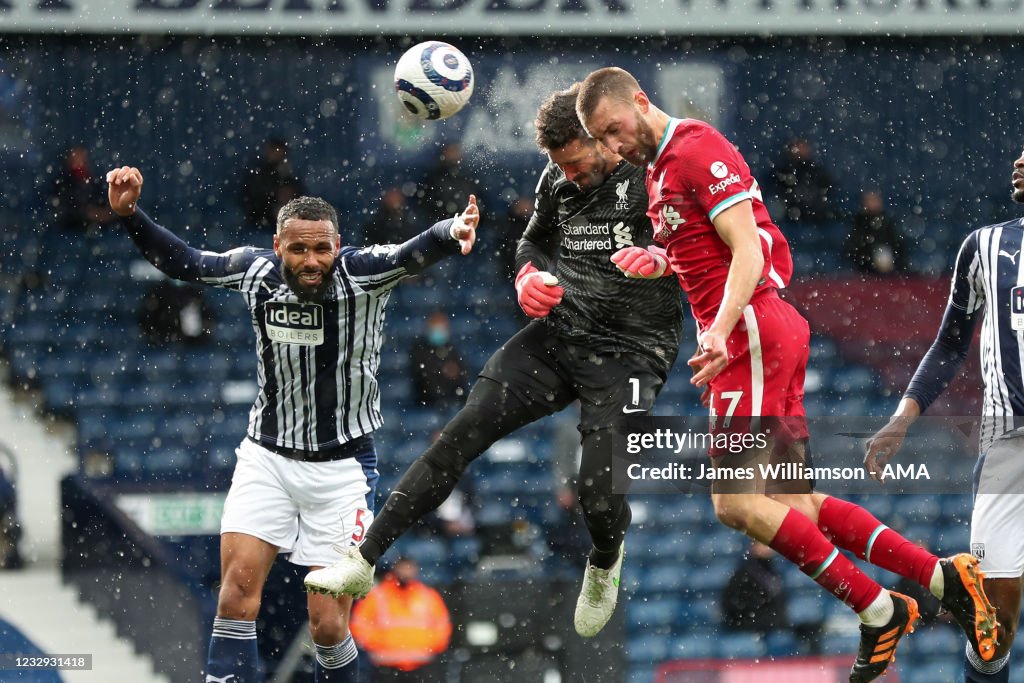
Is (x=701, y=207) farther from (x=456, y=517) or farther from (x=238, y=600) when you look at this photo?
(x=456, y=517)

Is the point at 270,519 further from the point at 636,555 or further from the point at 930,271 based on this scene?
the point at 930,271

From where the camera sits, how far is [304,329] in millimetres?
5996

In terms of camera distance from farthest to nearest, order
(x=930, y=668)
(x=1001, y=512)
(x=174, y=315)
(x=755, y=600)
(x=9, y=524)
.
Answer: (x=174, y=315), (x=930, y=668), (x=755, y=600), (x=9, y=524), (x=1001, y=512)

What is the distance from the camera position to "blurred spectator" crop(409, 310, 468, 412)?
451 inches

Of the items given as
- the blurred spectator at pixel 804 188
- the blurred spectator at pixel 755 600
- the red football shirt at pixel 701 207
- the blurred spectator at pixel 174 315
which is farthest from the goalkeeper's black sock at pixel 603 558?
the blurred spectator at pixel 804 188

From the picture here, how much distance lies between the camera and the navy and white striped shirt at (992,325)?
18.3 feet

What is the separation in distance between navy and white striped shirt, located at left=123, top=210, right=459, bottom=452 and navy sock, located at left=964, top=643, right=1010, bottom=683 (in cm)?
282

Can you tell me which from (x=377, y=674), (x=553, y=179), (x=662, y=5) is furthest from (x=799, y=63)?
(x=553, y=179)

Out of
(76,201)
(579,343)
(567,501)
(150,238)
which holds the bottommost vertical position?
(567,501)

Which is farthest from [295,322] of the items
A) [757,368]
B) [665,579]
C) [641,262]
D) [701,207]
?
[665,579]

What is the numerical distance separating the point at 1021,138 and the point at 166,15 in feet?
28.6

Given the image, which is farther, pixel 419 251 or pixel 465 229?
pixel 419 251

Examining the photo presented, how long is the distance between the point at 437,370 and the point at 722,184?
6.84 metres

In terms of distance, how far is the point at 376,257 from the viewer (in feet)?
19.5
